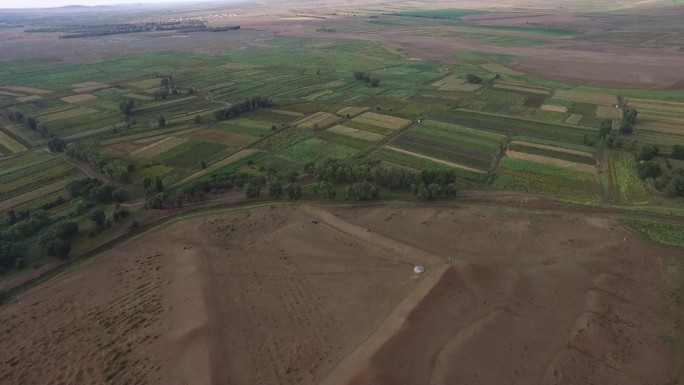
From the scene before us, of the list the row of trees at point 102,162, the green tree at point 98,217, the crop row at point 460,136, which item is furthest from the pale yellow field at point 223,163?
the crop row at point 460,136

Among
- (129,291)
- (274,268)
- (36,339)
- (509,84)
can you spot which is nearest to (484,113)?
(509,84)

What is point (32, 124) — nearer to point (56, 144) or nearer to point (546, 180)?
point (56, 144)

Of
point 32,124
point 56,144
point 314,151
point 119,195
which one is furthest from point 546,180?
point 32,124

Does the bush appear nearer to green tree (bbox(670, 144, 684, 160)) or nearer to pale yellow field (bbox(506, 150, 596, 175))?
pale yellow field (bbox(506, 150, 596, 175))

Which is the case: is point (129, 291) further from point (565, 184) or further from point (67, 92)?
point (67, 92)

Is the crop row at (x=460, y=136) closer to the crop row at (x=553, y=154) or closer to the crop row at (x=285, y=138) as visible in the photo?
the crop row at (x=553, y=154)

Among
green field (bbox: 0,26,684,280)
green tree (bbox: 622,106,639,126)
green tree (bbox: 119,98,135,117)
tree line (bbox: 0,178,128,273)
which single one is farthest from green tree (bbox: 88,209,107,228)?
green tree (bbox: 622,106,639,126)
